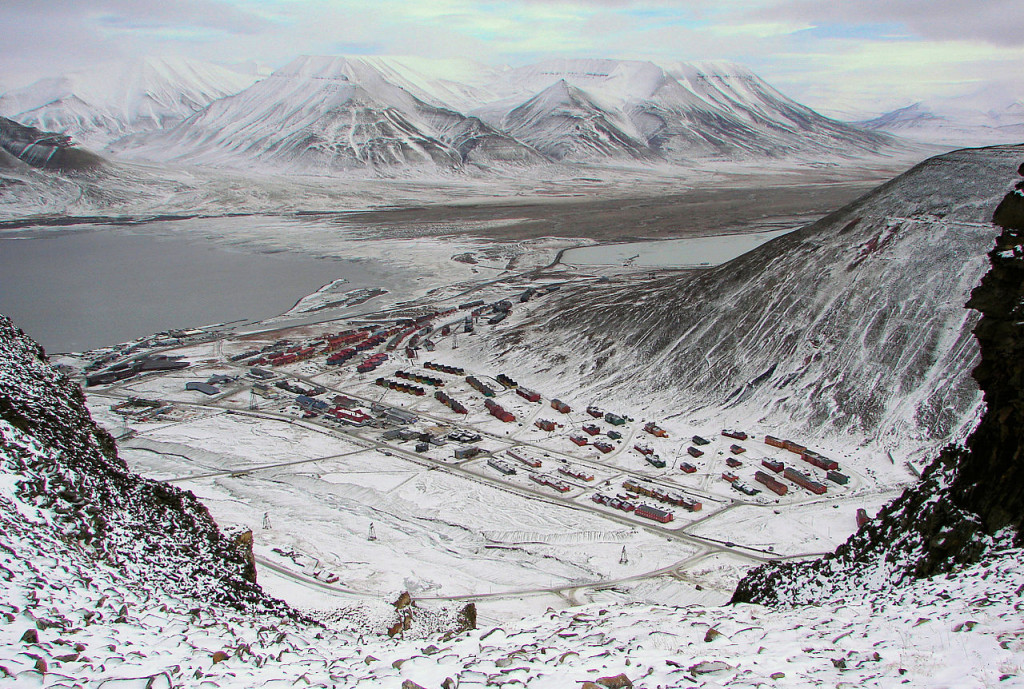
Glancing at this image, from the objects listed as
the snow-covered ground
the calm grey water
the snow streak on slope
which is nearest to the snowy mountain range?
the snow-covered ground

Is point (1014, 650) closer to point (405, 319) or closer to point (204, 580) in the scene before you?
point (204, 580)

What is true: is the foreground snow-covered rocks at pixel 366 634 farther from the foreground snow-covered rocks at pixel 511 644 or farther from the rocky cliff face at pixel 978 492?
the rocky cliff face at pixel 978 492

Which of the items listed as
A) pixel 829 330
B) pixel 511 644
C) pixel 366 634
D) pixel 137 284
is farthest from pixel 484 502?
pixel 137 284

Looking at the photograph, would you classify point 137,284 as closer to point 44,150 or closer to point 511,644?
point 511,644

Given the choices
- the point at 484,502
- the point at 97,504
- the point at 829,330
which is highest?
the point at 829,330

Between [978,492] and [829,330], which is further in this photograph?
[829,330]

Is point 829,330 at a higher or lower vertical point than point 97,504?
higher

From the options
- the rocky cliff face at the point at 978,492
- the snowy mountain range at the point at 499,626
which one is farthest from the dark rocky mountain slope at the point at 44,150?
the rocky cliff face at the point at 978,492

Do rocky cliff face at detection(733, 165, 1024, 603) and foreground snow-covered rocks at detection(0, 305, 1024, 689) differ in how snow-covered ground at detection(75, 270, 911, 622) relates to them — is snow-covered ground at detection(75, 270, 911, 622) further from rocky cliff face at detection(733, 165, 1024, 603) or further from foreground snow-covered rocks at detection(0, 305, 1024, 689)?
rocky cliff face at detection(733, 165, 1024, 603)

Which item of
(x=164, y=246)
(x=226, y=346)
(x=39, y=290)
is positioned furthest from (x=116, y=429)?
(x=164, y=246)
